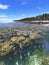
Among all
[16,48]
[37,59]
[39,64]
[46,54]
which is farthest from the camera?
[16,48]

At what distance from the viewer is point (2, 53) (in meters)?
17.6

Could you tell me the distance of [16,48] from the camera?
19.7 meters

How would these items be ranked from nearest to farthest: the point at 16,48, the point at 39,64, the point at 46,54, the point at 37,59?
the point at 39,64
the point at 37,59
the point at 46,54
the point at 16,48

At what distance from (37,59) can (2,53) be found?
3.65 metres

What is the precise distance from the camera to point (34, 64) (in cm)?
→ 1493

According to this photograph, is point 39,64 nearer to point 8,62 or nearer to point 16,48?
point 8,62

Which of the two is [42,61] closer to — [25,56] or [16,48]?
[25,56]

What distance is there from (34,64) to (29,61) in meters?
0.76

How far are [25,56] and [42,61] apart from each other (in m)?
2.04

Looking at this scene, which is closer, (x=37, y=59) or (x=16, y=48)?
(x=37, y=59)

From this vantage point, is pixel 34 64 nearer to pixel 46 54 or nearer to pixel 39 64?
pixel 39 64

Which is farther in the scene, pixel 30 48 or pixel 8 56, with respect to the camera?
pixel 30 48

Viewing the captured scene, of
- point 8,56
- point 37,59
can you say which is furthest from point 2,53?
point 37,59

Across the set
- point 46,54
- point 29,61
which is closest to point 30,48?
point 46,54
